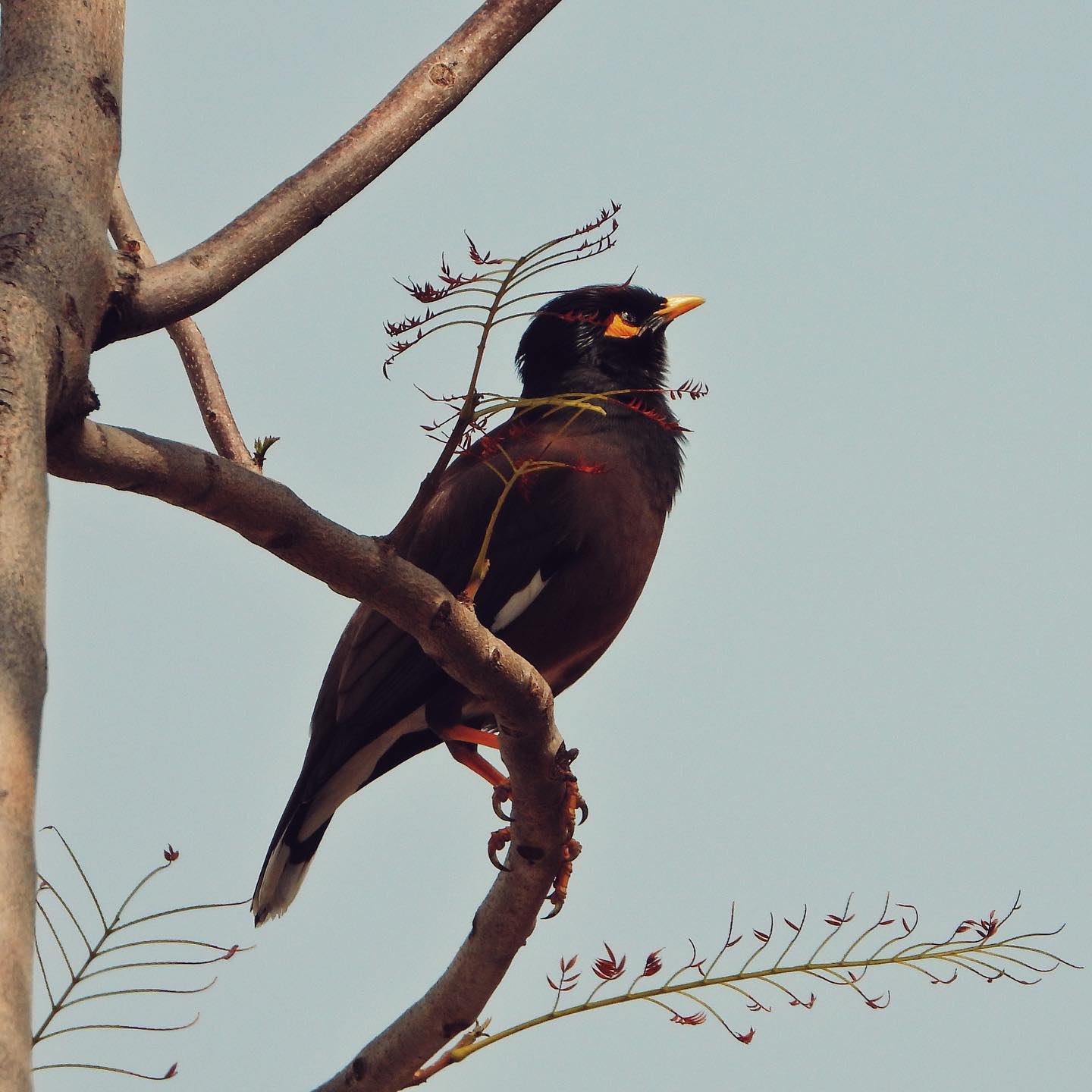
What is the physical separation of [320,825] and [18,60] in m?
2.60

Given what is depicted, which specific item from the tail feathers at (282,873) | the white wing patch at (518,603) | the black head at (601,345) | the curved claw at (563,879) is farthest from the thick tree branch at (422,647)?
the black head at (601,345)

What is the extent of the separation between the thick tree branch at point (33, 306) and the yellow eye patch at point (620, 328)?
278cm

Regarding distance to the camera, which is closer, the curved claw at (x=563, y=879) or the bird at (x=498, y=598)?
the curved claw at (x=563, y=879)

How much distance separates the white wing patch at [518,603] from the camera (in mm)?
3998

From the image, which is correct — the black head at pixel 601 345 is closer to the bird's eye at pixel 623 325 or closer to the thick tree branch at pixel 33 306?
the bird's eye at pixel 623 325

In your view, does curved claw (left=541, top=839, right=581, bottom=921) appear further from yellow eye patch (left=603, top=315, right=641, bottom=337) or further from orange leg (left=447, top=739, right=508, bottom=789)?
yellow eye patch (left=603, top=315, right=641, bottom=337)

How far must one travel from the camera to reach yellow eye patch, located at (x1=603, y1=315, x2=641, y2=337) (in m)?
4.98

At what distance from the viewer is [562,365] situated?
16.3 feet

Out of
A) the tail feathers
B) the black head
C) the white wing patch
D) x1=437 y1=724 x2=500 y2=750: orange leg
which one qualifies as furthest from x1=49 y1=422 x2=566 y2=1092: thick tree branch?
the black head

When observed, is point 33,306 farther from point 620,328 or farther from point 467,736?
point 620,328

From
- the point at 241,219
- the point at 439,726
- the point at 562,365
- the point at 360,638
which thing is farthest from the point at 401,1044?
the point at 562,365

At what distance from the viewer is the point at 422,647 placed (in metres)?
2.56

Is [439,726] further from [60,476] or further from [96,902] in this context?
[60,476]

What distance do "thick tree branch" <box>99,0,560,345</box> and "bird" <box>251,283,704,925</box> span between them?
1139mm
